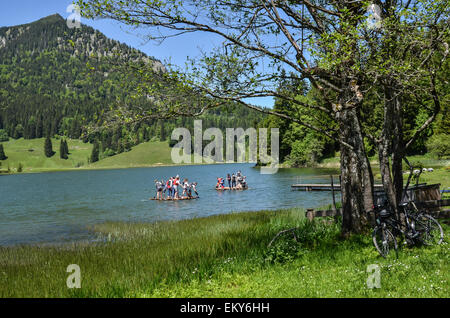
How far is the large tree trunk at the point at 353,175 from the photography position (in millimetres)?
11969

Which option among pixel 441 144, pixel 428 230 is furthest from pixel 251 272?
pixel 441 144

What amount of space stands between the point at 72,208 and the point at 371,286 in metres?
36.4

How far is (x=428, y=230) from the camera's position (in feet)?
34.2

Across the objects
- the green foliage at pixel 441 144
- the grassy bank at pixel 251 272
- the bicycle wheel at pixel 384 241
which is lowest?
the grassy bank at pixel 251 272

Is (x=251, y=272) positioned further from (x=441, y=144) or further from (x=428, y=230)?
(x=441, y=144)

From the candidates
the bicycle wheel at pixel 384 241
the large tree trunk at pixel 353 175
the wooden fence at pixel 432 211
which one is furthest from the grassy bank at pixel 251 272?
the wooden fence at pixel 432 211

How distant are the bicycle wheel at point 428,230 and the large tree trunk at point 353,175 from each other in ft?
6.14

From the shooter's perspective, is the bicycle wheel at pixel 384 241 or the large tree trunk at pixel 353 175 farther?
the large tree trunk at pixel 353 175

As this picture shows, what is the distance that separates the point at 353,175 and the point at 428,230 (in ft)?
9.13

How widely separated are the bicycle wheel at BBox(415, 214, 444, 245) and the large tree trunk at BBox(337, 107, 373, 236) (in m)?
1.87

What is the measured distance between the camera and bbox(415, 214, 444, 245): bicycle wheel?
1031 centimetres

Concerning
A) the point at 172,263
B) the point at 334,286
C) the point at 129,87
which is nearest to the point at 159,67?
the point at 129,87

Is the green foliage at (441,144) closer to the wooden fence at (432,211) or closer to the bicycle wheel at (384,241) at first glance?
the wooden fence at (432,211)

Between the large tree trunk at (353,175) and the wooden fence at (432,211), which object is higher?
the large tree trunk at (353,175)
